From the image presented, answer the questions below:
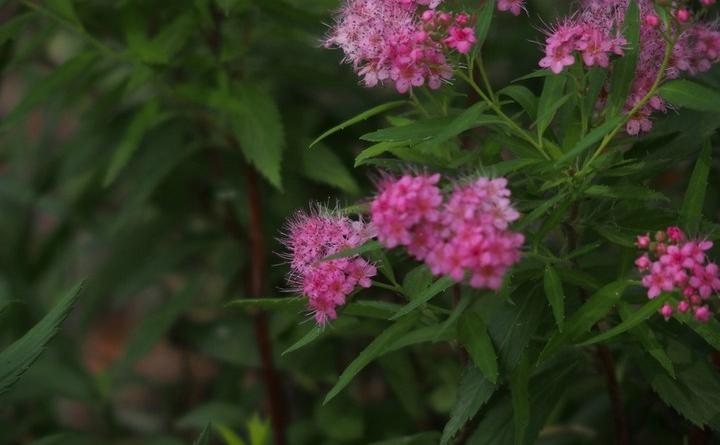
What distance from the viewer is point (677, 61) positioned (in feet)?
4.51

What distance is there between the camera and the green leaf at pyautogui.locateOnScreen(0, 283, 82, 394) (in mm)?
1435

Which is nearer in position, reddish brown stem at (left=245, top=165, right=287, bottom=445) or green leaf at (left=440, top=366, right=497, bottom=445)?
green leaf at (left=440, top=366, right=497, bottom=445)

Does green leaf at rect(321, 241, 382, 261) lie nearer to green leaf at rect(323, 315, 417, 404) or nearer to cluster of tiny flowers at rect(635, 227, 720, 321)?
green leaf at rect(323, 315, 417, 404)

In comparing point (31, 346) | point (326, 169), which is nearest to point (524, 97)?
point (326, 169)

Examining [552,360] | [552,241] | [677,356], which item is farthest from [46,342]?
[552,241]

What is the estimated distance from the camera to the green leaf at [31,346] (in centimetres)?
143

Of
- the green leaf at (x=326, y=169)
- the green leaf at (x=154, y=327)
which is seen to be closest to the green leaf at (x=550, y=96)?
the green leaf at (x=326, y=169)

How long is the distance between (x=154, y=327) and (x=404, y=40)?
1.25 meters

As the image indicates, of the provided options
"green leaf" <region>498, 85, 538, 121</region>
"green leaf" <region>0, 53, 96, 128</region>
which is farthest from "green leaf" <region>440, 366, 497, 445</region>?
"green leaf" <region>0, 53, 96, 128</region>

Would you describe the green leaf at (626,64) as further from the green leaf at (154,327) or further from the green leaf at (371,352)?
the green leaf at (154,327)

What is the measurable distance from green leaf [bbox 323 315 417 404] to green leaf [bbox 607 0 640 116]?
1.37 ft

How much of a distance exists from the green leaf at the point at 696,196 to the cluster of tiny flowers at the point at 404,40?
39cm

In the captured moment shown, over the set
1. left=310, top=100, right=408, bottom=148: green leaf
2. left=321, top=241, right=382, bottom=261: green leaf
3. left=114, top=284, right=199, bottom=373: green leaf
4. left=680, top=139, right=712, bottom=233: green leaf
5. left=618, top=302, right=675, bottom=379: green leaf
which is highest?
left=310, top=100, right=408, bottom=148: green leaf

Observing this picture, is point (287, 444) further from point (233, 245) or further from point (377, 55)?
point (377, 55)
